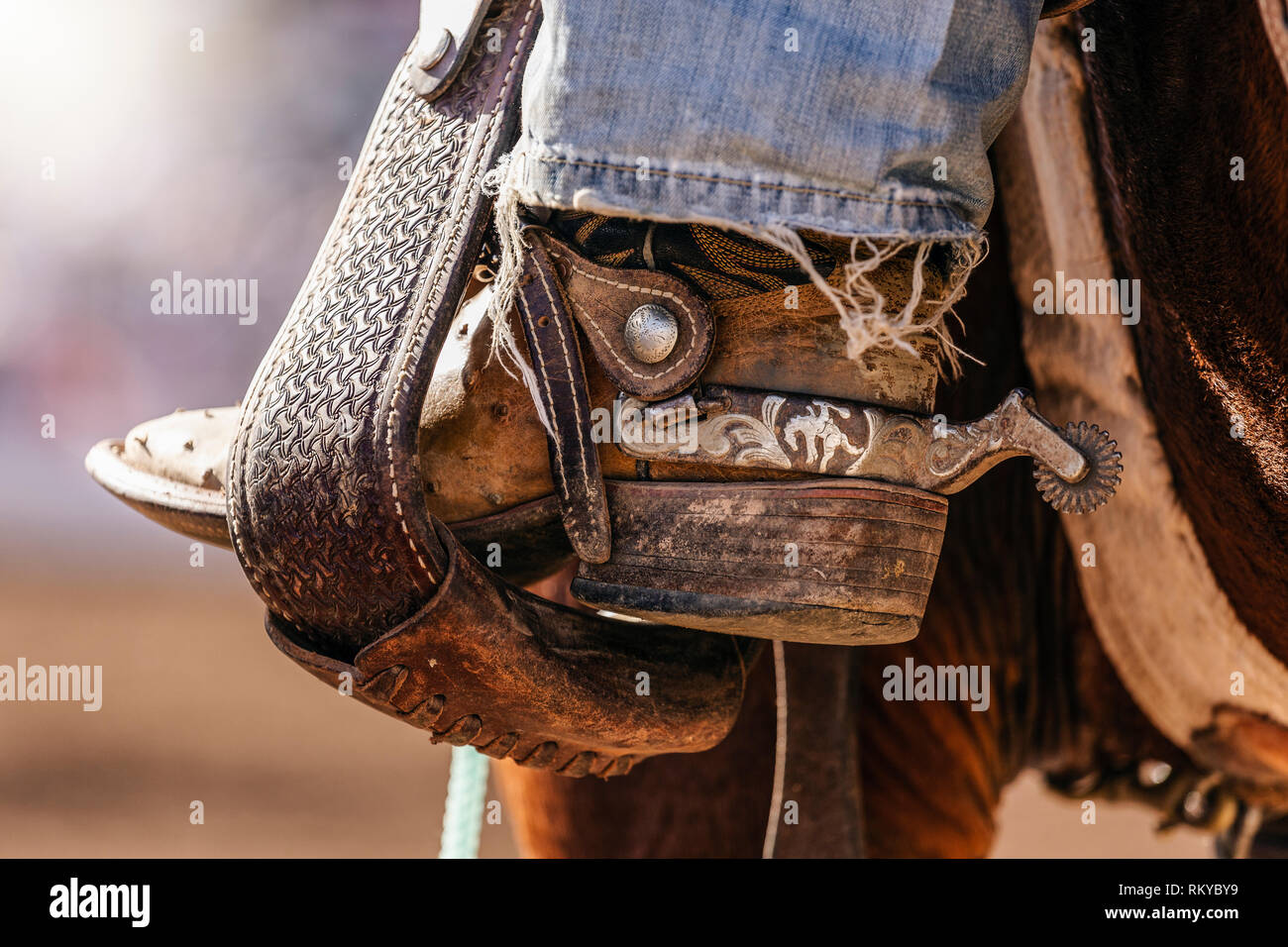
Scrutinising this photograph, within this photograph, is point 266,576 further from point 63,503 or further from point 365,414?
point 63,503

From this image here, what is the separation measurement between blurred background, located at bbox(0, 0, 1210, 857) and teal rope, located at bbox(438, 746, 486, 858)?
186 centimetres

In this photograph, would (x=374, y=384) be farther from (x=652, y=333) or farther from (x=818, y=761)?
(x=818, y=761)

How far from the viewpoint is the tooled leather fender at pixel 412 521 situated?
0.74m

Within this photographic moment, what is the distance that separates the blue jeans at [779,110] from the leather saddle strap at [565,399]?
0.27ft

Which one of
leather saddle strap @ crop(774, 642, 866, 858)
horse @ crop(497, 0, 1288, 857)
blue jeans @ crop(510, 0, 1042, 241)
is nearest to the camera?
blue jeans @ crop(510, 0, 1042, 241)

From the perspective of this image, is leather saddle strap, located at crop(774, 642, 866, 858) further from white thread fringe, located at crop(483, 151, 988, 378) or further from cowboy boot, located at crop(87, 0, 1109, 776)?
white thread fringe, located at crop(483, 151, 988, 378)

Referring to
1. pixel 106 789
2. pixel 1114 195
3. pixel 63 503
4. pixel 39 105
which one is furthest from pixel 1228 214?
pixel 63 503

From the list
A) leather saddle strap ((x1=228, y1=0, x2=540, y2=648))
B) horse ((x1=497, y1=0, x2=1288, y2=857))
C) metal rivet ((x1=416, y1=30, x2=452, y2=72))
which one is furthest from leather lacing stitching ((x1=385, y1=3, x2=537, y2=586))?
horse ((x1=497, y1=0, x2=1288, y2=857))

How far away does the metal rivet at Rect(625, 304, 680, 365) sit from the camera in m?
0.71

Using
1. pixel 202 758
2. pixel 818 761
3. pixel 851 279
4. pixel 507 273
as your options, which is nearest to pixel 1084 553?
pixel 818 761

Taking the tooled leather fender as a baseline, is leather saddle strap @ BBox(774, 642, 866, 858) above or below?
below

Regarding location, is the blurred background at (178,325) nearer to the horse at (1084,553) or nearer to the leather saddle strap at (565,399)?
the horse at (1084,553)
